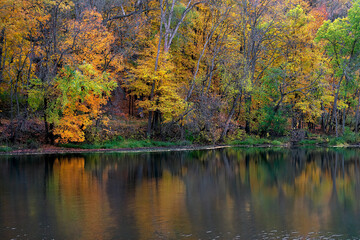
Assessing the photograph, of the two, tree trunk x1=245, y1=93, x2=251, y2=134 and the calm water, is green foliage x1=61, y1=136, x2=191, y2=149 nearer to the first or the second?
the calm water

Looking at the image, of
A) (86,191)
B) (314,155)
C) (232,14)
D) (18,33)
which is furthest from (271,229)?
(232,14)

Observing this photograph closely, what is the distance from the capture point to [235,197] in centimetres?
1672

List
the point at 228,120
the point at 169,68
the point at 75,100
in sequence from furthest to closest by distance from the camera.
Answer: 1. the point at 228,120
2. the point at 169,68
3. the point at 75,100

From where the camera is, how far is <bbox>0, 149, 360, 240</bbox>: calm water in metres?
11.8

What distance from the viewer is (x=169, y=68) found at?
37.2 meters

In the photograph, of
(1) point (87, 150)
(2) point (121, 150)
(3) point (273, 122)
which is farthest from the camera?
(3) point (273, 122)

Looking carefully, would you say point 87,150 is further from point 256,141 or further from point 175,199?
point 175,199

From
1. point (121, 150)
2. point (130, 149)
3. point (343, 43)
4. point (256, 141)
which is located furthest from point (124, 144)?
point (343, 43)

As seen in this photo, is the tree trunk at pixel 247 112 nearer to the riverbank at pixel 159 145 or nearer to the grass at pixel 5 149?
the riverbank at pixel 159 145

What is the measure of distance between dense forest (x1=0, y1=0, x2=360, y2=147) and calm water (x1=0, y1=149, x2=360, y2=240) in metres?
6.55

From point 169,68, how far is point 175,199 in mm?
22479

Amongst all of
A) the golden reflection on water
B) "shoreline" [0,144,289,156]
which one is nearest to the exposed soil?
"shoreline" [0,144,289,156]

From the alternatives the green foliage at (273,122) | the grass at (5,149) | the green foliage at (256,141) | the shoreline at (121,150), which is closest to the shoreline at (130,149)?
the shoreline at (121,150)

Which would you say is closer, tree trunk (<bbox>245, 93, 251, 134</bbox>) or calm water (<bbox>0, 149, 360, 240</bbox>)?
calm water (<bbox>0, 149, 360, 240</bbox>)
